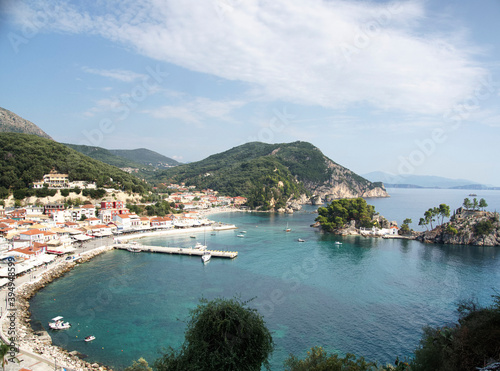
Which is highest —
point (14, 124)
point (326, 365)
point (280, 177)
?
point (14, 124)

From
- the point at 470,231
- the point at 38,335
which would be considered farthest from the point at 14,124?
the point at 470,231

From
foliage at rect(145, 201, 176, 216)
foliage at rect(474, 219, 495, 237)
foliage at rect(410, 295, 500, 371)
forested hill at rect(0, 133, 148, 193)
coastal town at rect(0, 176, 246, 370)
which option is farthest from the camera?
foliage at rect(145, 201, 176, 216)

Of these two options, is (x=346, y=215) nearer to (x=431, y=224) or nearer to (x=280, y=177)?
(x=431, y=224)

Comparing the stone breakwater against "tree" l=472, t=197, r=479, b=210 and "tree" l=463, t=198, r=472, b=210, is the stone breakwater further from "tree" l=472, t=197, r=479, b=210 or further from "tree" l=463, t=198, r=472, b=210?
"tree" l=472, t=197, r=479, b=210

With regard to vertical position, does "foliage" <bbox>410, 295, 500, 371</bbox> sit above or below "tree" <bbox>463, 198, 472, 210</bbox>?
below

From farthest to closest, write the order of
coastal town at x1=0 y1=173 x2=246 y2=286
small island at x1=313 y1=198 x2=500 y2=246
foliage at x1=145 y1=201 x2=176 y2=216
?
1. foliage at x1=145 y1=201 x2=176 y2=216
2. small island at x1=313 y1=198 x2=500 y2=246
3. coastal town at x1=0 y1=173 x2=246 y2=286

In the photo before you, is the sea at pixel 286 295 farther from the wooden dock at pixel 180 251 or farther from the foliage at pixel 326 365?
the foliage at pixel 326 365

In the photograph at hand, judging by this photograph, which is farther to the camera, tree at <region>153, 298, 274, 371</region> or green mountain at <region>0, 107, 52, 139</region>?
green mountain at <region>0, 107, 52, 139</region>

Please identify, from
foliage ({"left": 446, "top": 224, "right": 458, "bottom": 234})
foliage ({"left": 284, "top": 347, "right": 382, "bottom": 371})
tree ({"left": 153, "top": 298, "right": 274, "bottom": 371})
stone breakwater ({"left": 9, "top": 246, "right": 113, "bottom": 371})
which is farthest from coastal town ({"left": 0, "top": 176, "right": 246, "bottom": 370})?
foliage ({"left": 446, "top": 224, "right": 458, "bottom": 234})
